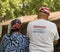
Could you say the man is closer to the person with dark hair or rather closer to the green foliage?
the person with dark hair

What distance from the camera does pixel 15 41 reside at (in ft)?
16.4

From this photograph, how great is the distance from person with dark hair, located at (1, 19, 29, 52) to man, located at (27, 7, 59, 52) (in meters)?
0.16

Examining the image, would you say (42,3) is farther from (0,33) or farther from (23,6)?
(0,33)

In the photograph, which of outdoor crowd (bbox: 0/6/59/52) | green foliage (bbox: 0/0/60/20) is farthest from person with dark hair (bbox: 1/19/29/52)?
green foliage (bbox: 0/0/60/20)

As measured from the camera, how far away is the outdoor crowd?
4.77m

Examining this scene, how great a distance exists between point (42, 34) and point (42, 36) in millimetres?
33

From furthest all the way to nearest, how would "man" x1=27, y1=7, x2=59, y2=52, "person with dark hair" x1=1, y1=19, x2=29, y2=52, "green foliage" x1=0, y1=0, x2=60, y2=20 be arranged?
"green foliage" x1=0, y1=0, x2=60, y2=20 < "person with dark hair" x1=1, y1=19, x2=29, y2=52 < "man" x1=27, y1=7, x2=59, y2=52

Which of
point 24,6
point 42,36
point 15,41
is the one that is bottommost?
point 15,41

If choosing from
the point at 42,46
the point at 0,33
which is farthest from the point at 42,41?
the point at 0,33

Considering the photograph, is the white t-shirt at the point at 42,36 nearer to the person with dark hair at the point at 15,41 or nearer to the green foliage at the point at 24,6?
the person with dark hair at the point at 15,41

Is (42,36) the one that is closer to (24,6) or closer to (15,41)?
(15,41)

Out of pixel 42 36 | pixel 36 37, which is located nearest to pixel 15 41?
pixel 36 37

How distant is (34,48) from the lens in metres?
4.79

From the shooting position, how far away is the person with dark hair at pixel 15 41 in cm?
496
